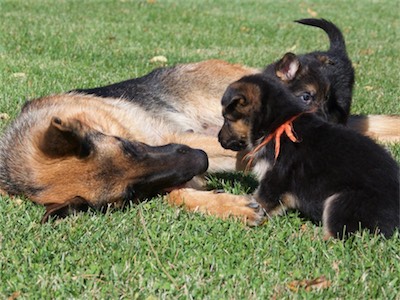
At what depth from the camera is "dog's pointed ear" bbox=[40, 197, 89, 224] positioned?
4500 millimetres

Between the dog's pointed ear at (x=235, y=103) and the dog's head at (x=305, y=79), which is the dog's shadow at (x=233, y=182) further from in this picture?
the dog's head at (x=305, y=79)

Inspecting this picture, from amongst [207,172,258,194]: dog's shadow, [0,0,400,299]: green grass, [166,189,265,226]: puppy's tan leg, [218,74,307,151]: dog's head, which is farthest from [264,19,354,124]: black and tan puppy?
[166,189,265,226]: puppy's tan leg

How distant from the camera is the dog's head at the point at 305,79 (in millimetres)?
6711

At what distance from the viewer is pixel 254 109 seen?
4965mm

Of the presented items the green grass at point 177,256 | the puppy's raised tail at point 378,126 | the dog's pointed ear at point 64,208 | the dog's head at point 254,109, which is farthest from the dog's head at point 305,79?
the dog's pointed ear at point 64,208

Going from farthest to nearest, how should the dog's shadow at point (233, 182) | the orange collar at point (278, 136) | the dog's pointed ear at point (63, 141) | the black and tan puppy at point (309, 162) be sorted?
the dog's shadow at point (233, 182) < the orange collar at point (278, 136) < the dog's pointed ear at point (63, 141) < the black and tan puppy at point (309, 162)

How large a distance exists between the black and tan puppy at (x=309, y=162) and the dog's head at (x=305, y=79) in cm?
159

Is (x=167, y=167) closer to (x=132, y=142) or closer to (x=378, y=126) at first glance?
(x=132, y=142)

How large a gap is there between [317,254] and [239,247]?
0.53m

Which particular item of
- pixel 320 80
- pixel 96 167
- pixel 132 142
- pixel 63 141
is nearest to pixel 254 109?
pixel 132 142

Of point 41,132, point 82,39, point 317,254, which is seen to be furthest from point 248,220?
point 82,39

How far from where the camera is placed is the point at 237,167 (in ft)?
18.6

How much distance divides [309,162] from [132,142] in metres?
1.36

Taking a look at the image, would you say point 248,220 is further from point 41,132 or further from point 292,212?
point 41,132
